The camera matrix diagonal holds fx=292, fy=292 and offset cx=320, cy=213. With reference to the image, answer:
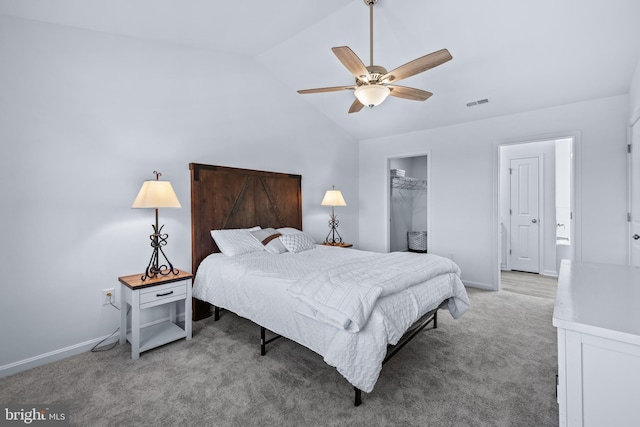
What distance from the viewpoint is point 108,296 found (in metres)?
2.69

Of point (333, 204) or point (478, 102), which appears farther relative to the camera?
point (333, 204)

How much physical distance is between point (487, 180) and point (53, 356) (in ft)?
17.4

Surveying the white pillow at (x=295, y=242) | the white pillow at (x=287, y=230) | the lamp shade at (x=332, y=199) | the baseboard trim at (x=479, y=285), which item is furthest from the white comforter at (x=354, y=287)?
the baseboard trim at (x=479, y=285)

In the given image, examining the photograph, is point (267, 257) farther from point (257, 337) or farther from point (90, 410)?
point (90, 410)

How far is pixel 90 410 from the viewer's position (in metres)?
1.81

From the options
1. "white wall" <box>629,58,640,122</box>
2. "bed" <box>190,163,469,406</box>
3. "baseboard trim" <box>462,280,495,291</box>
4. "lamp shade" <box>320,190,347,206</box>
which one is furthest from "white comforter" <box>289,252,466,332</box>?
"white wall" <box>629,58,640,122</box>

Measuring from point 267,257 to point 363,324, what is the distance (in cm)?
159

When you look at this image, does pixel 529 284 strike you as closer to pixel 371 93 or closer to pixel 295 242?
pixel 295 242

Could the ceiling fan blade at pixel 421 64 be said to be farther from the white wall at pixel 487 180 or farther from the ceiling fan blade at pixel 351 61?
the white wall at pixel 487 180

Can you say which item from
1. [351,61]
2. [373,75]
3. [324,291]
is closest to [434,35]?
[373,75]

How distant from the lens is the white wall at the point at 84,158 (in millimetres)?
2238

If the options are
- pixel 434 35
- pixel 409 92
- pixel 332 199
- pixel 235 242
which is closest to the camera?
pixel 409 92

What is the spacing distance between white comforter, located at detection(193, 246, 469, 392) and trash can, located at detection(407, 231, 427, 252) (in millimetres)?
4304

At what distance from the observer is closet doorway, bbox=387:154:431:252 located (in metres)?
6.69
